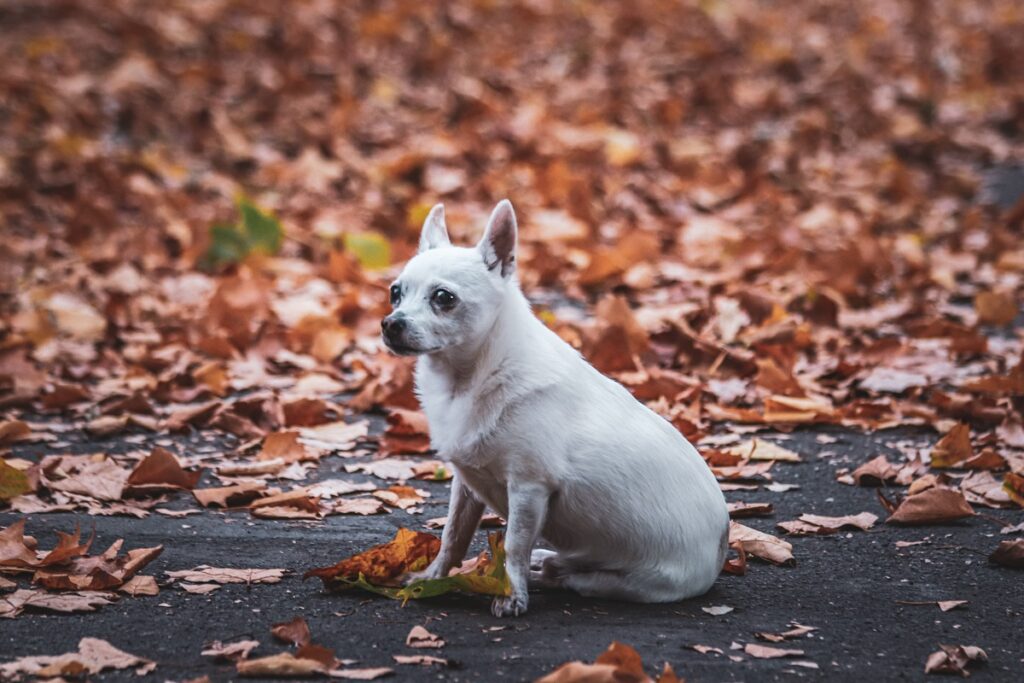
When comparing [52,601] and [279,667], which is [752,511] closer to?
[279,667]

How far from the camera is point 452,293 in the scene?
3.10 meters

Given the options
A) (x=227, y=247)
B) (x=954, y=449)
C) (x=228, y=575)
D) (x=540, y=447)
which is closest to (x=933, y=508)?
(x=954, y=449)

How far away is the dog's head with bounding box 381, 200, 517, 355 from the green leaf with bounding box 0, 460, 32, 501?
1.36m

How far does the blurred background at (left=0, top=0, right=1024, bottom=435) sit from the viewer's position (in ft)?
17.6

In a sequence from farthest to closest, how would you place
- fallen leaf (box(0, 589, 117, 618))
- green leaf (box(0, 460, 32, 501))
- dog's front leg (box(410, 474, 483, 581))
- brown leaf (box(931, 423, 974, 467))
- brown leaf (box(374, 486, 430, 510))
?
brown leaf (box(931, 423, 974, 467)) → brown leaf (box(374, 486, 430, 510)) → green leaf (box(0, 460, 32, 501)) → dog's front leg (box(410, 474, 483, 581)) → fallen leaf (box(0, 589, 117, 618))

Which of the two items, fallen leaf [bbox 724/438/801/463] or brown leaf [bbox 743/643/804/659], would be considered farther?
fallen leaf [bbox 724/438/801/463]

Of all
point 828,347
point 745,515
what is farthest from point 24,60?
point 745,515

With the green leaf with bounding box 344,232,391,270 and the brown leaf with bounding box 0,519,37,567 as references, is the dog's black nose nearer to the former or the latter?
the brown leaf with bounding box 0,519,37,567

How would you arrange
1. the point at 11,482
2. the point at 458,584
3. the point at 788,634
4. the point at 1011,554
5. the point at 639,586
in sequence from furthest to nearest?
1. the point at 11,482
2. the point at 1011,554
3. the point at 639,586
4. the point at 458,584
5. the point at 788,634

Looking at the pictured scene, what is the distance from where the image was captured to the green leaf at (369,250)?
6574mm

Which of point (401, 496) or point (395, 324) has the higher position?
point (395, 324)

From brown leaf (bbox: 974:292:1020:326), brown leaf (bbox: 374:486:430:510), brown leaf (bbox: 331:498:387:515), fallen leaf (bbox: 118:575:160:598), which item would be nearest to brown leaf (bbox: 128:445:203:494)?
brown leaf (bbox: 331:498:387:515)

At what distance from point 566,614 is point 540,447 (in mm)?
424

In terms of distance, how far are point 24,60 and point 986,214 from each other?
6.86 meters
